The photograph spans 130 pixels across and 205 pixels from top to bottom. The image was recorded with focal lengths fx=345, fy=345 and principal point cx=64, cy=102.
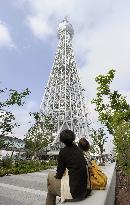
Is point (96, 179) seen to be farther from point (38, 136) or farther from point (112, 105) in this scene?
point (38, 136)

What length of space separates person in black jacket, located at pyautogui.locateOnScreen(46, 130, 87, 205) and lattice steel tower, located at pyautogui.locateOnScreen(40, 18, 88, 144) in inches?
4163

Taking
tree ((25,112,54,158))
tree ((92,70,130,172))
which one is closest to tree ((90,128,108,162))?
tree ((25,112,54,158))

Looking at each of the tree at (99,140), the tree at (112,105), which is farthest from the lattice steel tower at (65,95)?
the tree at (112,105)

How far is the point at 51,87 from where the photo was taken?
119875 mm

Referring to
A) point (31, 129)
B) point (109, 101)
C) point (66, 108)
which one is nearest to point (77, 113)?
point (66, 108)

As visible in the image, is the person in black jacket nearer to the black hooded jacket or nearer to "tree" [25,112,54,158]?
the black hooded jacket

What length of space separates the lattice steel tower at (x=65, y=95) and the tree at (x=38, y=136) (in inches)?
2165

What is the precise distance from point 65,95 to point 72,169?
114 m

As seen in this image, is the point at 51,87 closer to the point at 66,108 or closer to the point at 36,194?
the point at 66,108

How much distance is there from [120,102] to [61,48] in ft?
368

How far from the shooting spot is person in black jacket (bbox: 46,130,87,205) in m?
4.45

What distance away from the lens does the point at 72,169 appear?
14.8 ft

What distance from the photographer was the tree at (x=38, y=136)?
50125mm

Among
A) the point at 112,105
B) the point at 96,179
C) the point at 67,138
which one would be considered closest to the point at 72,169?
the point at 67,138
